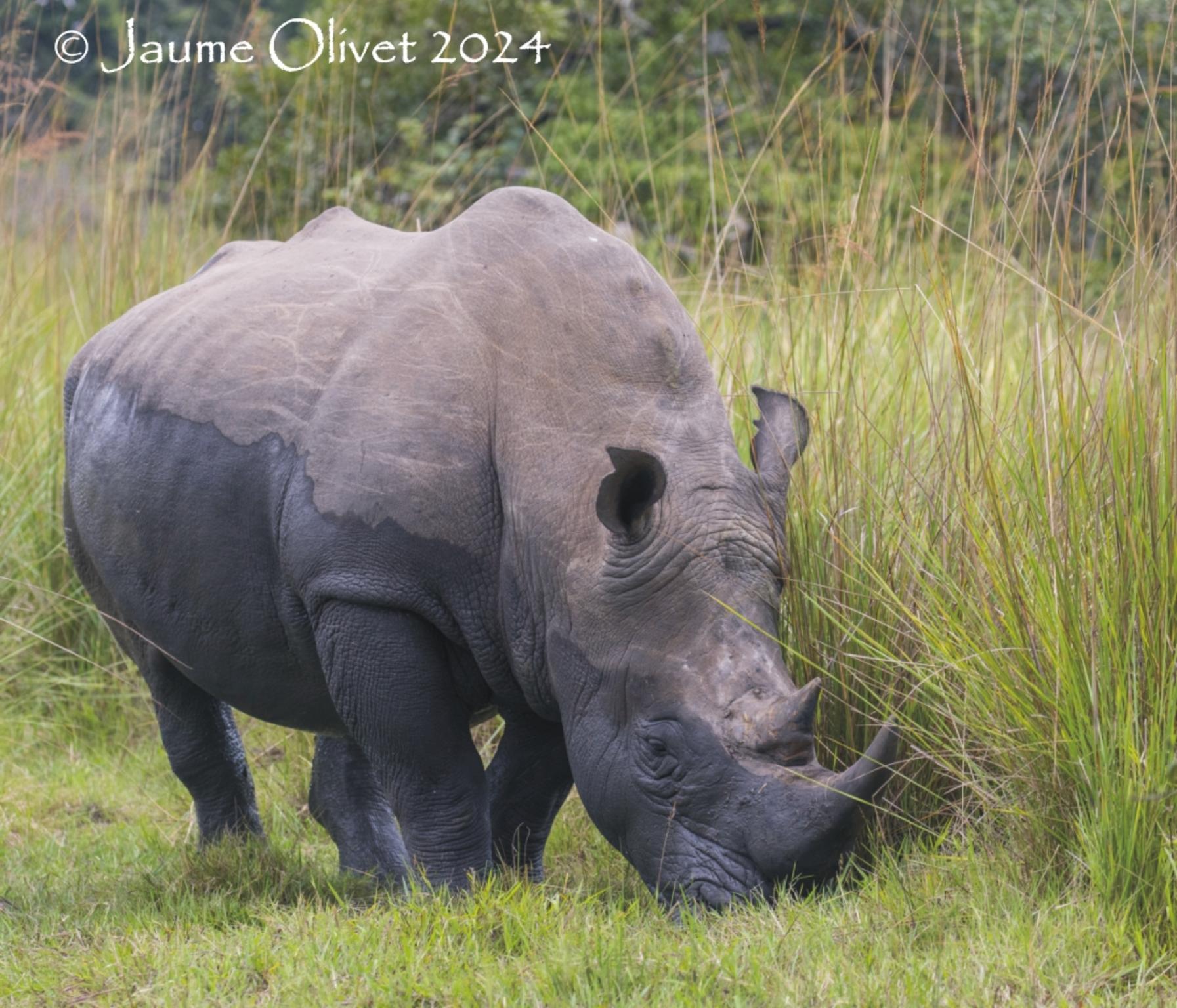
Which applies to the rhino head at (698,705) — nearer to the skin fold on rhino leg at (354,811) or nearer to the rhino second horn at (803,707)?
the rhino second horn at (803,707)

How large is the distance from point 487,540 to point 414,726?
47cm

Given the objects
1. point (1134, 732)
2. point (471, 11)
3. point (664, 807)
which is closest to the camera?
point (1134, 732)

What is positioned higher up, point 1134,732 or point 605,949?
point 1134,732

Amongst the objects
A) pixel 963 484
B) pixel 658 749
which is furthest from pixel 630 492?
pixel 963 484

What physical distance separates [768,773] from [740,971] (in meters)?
0.46

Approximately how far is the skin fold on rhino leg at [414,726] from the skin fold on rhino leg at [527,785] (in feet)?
1.23

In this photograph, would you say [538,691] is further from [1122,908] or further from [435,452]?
[1122,908]

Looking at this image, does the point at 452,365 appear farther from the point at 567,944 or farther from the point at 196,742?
the point at 196,742

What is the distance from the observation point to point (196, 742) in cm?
479

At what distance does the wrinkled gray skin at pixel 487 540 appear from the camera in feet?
11.2

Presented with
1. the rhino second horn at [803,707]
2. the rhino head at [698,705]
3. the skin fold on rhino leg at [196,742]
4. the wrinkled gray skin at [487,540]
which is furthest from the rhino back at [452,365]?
the skin fold on rhino leg at [196,742]

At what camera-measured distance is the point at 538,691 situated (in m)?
3.80

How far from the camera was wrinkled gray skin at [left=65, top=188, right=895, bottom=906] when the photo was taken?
3.42 meters

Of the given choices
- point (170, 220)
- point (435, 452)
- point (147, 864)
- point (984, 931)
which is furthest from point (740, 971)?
point (170, 220)
